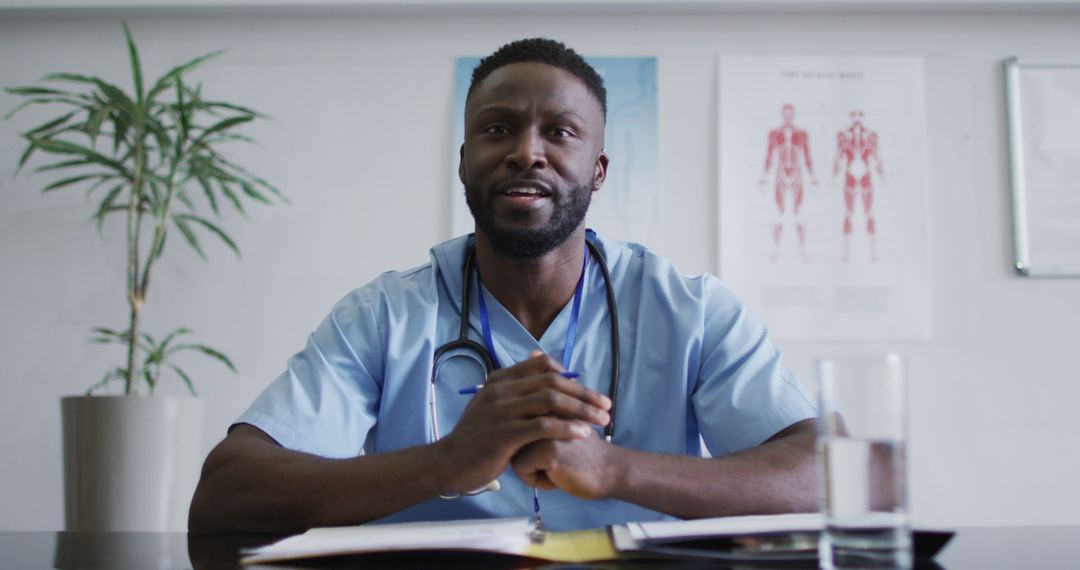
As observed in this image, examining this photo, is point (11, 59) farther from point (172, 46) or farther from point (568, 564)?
point (568, 564)

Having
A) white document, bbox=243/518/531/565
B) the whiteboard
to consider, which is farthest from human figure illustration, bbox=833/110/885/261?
white document, bbox=243/518/531/565

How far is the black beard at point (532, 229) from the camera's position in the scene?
1404 millimetres

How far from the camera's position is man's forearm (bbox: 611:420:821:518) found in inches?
40.6

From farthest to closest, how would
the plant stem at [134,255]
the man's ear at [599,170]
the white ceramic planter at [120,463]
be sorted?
the plant stem at [134,255]
the white ceramic planter at [120,463]
the man's ear at [599,170]

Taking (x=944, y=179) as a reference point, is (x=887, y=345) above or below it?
below

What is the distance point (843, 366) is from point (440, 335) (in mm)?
888

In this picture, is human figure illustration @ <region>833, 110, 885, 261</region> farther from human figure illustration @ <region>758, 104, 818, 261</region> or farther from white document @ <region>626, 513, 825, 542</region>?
white document @ <region>626, 513, 825, 542</region>

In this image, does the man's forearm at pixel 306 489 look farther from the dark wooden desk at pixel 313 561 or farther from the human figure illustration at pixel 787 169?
the human figure illustration at pixel 787 169

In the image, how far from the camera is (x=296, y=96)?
252cm

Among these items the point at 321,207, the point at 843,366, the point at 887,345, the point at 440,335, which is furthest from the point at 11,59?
the point at 843,366

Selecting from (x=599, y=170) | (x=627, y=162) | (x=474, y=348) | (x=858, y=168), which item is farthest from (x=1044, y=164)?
(x=474, y=348)

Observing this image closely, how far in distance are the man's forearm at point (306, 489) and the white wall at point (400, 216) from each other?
52.7 inches

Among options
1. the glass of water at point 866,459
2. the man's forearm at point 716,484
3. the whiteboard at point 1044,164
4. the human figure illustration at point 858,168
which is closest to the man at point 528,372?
the man's forearm at point 716,484

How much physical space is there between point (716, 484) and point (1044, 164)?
1.84m
